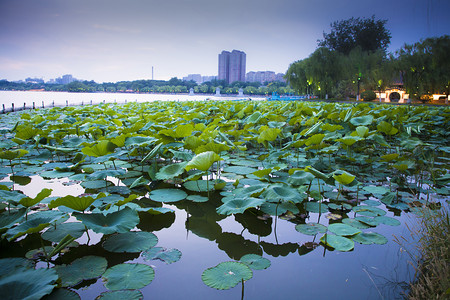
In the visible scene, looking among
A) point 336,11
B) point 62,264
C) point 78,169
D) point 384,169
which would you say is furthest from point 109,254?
point 336,11

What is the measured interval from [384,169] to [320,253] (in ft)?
6.94

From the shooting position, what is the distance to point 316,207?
201 cm

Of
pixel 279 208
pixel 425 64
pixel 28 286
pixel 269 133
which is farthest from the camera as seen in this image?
pixel 425 64

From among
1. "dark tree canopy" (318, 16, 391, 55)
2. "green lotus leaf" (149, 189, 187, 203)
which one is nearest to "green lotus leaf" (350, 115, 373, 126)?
"green lotus leaf" (149, 189, 187, 203)

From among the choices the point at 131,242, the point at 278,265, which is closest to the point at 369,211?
the point at 278,265

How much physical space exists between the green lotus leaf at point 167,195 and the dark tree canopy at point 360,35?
32.5m

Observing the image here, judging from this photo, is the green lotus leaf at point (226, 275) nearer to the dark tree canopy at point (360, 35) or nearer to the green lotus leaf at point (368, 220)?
the green lotus leaf at point (368, 220)

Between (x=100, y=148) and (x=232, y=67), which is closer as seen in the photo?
(x=100, y=148)

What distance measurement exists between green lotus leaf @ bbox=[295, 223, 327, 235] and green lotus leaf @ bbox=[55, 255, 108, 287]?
1.08m

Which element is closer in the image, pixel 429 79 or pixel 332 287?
pixel 332 287

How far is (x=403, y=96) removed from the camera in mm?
27891

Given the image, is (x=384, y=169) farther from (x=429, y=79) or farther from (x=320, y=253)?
(x=429, y=79)

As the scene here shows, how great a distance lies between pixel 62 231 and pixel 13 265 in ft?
1.16

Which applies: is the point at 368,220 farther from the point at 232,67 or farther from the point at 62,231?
the point at 232,67
